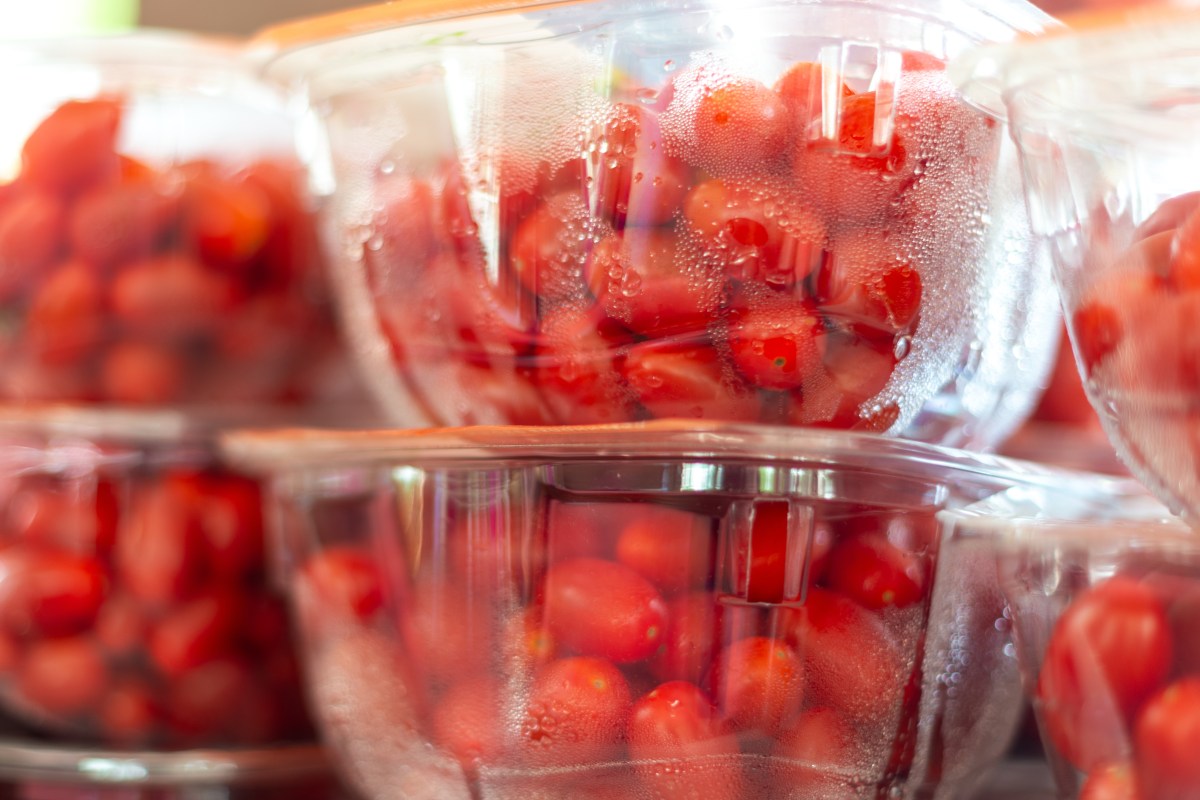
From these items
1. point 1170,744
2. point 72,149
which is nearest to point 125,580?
point 72,149

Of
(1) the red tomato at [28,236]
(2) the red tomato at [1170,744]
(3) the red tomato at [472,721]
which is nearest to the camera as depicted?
(2) the red tomato at [1170,744]

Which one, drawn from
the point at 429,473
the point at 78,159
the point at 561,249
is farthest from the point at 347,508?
the point at 78,159

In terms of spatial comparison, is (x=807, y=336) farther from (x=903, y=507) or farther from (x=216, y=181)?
(x=216, y=181)

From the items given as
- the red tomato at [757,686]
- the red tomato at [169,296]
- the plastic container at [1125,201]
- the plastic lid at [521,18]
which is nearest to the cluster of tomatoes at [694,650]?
the red tomato at [757,686]

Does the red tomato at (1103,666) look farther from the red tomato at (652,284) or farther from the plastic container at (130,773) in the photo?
the plastic container at (130,773)

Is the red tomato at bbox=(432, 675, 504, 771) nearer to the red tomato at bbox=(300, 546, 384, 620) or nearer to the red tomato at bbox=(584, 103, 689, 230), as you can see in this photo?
the red tomato at bbox=(300, 546, 384, 620)

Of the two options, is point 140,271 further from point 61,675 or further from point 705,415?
point 705,415
